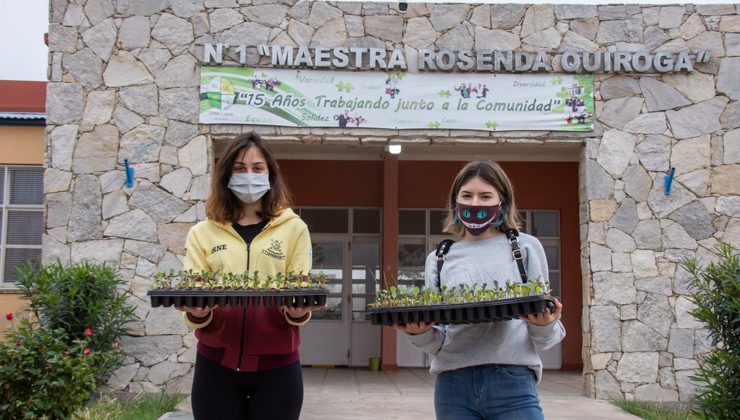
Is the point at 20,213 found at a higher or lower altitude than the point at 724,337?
higher

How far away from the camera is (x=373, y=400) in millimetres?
7344

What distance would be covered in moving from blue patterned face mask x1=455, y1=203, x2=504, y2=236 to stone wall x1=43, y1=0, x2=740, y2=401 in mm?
5156

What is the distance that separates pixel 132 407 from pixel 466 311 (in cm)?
514

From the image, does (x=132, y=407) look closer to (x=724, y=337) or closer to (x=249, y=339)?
(x=249, y=339)

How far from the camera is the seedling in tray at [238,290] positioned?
7.63ft

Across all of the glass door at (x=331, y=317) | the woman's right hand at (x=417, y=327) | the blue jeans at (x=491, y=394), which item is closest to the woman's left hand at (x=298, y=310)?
the woman's right hand at (x=417, y=327)

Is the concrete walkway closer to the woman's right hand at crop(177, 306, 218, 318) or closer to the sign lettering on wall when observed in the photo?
the sign lettering on wall

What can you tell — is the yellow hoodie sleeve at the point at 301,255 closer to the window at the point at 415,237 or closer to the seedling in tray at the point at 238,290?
the seedling in tray at the point at 238,290

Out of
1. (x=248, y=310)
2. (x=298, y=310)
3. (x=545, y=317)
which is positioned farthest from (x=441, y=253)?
(x=248, y=310)

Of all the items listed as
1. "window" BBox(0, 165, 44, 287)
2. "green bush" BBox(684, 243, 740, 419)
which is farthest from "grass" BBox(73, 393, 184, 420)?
"green bush" BBox(684, 243, 740, 419)

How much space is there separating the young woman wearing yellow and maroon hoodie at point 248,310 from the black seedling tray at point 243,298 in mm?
36

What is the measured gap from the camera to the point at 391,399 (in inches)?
292

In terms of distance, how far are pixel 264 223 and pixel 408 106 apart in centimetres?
520

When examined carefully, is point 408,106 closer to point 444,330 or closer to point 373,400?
point 373,400
